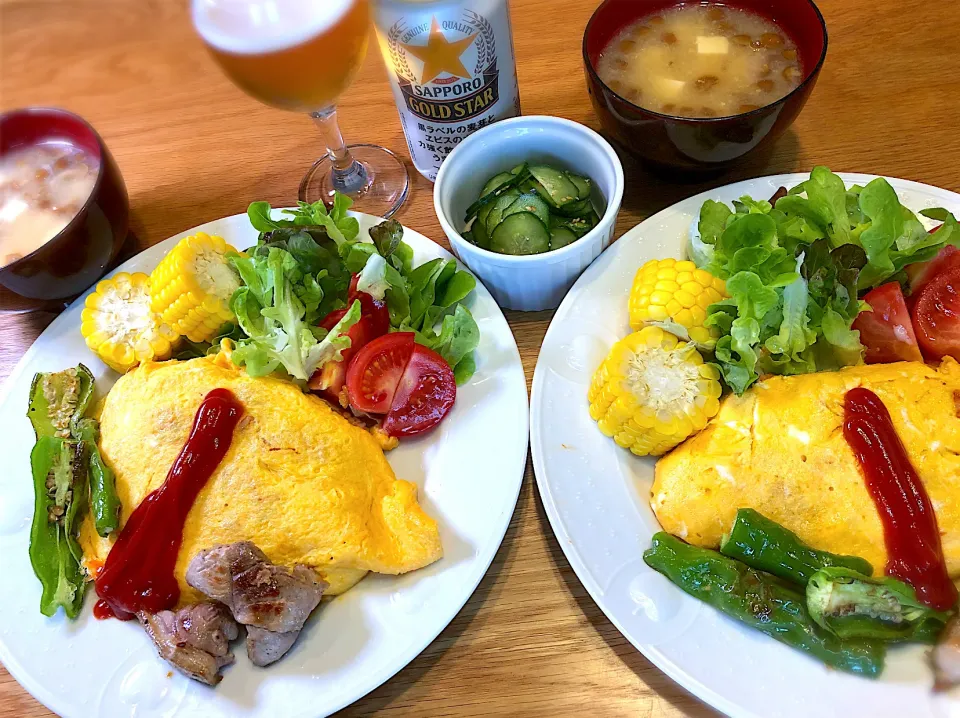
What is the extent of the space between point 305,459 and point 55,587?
0.59 meters

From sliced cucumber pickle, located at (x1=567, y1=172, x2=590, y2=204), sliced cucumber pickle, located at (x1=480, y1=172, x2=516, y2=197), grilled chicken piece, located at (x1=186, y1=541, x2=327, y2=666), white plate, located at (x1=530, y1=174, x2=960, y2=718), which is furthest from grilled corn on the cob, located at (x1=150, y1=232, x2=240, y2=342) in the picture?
sliced cucumber pickle, located at (x1=567, y1=172, x2=590, y2=204)

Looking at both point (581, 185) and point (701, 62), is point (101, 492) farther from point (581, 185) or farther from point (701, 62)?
point (701, 62)

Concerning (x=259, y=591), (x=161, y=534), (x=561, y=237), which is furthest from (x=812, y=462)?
(x=161, y=534)

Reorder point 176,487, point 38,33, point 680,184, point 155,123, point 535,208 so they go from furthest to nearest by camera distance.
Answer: point 38,33
point 155,123
point 680,184
point 535,208
point 176,487

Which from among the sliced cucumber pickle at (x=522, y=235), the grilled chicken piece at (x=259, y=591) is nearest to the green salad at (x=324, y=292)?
the sliced cucumber pickle at (x=522, y=235)

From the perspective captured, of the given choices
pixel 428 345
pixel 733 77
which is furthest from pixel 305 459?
pixel 733 77

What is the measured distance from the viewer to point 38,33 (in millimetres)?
2820

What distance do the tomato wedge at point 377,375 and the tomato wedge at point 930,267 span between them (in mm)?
1197

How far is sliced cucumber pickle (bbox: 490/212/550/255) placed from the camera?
5.60 ft

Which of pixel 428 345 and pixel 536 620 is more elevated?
pixel 428 345

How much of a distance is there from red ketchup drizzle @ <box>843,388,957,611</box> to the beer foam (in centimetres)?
147

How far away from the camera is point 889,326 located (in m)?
1.53

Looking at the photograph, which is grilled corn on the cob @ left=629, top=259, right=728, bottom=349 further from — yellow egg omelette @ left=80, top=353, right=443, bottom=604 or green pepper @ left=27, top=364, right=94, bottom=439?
green pepper @ left=27, top=364, right=94, bottom=439

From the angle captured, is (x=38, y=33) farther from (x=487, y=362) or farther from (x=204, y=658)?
(x=204, y=658)
